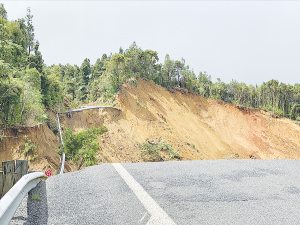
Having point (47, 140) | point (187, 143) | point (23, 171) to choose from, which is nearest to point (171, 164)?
point (23, 171)

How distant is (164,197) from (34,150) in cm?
1324

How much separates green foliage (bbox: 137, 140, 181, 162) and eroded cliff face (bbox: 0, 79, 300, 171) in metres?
0.80

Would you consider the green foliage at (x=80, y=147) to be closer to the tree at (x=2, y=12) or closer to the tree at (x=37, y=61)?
the tree at (x=37, y=61)

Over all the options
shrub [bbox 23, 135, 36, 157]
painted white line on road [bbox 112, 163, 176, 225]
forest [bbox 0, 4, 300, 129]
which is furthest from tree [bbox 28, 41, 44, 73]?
painted white line on road [bbox 112, 163, 176, 225]

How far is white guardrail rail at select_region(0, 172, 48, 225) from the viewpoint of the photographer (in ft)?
7.28

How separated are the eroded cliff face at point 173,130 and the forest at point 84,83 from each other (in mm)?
1521

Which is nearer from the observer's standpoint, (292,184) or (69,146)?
(292,184)

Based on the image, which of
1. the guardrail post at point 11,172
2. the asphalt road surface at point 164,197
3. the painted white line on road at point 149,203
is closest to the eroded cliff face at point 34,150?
the asphalt road surface at point 164,197

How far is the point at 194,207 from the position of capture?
3.13 m

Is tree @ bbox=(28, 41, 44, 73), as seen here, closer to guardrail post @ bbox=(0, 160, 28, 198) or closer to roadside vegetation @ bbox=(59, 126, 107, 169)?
roadside vegetation @ bbox=(59, 126, 107, 169)

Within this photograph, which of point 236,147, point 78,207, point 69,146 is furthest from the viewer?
point 236,147

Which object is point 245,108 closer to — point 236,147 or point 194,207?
point 236,147

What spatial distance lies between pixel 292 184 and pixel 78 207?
152 inches

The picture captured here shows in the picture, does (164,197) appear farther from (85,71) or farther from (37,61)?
(85,71)
